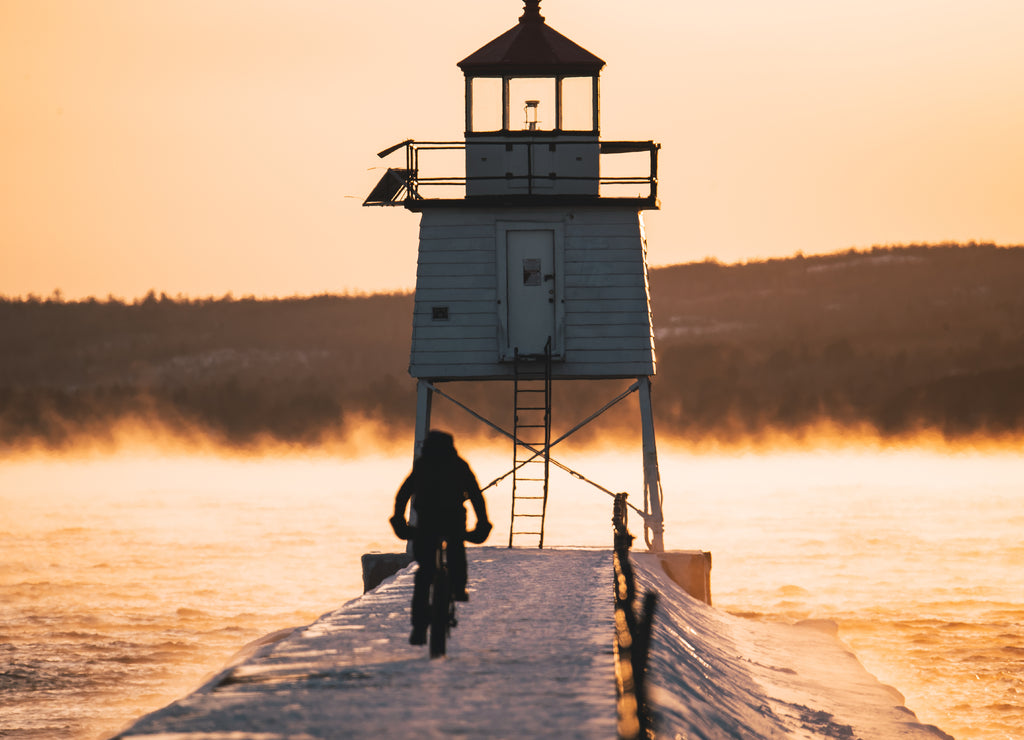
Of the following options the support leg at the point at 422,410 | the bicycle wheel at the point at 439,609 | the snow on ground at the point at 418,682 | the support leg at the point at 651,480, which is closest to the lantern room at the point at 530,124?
the support leg at the point at 422,410

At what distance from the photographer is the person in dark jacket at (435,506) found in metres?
12.5

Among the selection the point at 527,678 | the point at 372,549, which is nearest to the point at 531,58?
the point at 527,678

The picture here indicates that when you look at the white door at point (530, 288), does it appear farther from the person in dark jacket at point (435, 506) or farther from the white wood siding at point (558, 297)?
the person in dark jacket at point (435, 506)

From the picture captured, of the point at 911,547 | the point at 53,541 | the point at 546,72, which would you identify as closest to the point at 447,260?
the point at 546,72

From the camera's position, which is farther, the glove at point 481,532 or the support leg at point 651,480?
the support leg at point 651,480

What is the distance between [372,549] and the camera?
4191 centimetres

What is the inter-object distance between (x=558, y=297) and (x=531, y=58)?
14.7 ft

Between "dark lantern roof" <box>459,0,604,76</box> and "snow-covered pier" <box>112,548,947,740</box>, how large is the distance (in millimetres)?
8918

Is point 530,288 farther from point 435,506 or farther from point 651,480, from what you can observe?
point 435,506

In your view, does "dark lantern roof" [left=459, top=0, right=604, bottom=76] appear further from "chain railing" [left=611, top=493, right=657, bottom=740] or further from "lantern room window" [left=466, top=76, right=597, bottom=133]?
"chain railing" [left=611, top=493, right=657, bottom=740]

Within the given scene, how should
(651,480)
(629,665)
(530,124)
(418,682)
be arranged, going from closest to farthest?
1. (629,665)
2. (418,682)
3. (530,124)
4. (651,480)

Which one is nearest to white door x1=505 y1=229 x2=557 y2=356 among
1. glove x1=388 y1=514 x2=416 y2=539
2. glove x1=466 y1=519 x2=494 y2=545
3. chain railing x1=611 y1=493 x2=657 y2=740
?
chain railing x1=611 y1=493 x2=657 y2=740

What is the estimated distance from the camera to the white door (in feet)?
82.4

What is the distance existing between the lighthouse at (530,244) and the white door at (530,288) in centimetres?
2
